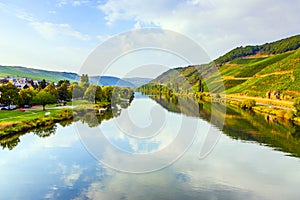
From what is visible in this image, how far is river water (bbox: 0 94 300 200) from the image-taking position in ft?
45.8

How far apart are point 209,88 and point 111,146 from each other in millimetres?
80700

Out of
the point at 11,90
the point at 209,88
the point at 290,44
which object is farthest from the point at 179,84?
the point at 11,90

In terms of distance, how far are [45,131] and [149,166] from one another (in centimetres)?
1681

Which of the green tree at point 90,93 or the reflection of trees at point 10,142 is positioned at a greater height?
the green tree at point 90,93

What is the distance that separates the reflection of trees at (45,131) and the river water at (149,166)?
0.48 m

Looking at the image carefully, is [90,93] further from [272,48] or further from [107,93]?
[272,48]

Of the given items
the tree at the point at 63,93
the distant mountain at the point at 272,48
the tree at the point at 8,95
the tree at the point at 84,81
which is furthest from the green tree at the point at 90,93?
the distant mountain at the point at 272,48

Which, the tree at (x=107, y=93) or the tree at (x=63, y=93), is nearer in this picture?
the tree at (x=107, y=93)

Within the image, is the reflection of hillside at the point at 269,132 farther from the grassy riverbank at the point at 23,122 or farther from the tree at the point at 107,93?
the tree at the point at 107,93

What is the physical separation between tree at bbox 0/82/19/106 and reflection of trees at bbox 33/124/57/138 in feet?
40.6

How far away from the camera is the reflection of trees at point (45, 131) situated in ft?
93.1

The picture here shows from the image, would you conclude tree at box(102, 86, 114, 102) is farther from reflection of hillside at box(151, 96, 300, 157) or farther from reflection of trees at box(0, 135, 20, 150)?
reflection of trees at box(0, 135, 20, 150)

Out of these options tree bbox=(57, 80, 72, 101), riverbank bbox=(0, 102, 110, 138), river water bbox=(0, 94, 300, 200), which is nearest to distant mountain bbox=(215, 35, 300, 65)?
tree bbox=(57, 80, 72, 101)

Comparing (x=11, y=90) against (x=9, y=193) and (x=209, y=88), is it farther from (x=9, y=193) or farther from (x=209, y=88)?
(x=209, y=88)
